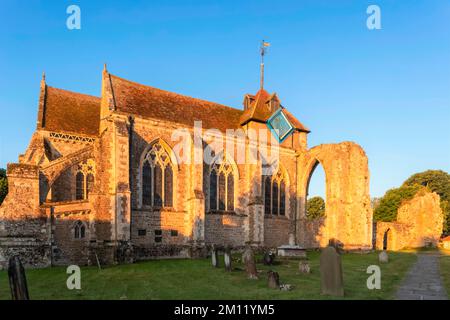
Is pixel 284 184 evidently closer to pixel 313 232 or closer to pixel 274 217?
pixel 274 217

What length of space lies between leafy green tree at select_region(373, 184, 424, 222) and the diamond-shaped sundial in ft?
101

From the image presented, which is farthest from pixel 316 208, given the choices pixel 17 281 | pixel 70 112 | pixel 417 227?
pixel 17 281

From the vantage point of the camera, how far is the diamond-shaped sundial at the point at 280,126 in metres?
28.6

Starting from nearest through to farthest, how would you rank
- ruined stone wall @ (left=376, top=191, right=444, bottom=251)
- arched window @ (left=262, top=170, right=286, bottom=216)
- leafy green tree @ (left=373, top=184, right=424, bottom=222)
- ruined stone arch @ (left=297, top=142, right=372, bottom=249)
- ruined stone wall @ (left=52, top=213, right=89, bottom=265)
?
ruined stone wall @ (left=52, top=213, right=89, bottom=265) < ruined stone arch @ (left=297, top=142, right=372, bottom=249) < arched window @ (left=262, top=170, right=286, bottom=216) < ruined stone wall @ (left=376, top=191, right=444, bottom=251) < leafy green tree @ (left=373, top=184, right=424, bottom=222)

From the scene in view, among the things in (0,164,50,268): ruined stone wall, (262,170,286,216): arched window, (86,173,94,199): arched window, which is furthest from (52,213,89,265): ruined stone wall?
(262,170,286,216): arched window

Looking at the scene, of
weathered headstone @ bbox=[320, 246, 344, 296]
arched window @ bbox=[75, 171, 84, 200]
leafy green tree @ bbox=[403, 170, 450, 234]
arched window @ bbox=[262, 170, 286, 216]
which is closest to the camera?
weathered headstone @ bbox=[320, 246, 344, 296]

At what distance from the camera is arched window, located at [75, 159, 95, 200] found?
2255 centimetres

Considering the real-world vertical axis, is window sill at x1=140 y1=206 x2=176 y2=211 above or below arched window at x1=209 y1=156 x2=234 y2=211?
below

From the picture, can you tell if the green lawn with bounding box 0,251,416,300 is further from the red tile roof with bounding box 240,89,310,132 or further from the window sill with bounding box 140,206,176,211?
the red tile roof with bounding box 240,89,310,132

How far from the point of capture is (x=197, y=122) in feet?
81.4

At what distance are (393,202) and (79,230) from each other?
155 ft

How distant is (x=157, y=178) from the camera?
2228 centimetres

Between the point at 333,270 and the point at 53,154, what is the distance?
21210 millimetres

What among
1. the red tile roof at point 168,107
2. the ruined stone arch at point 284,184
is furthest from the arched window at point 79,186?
the ruined stone arch at point 284,184
